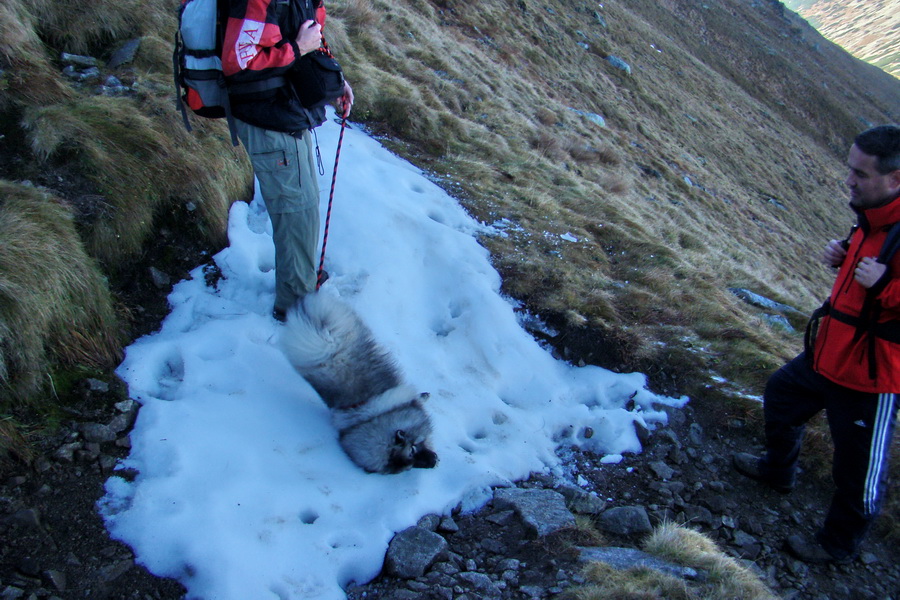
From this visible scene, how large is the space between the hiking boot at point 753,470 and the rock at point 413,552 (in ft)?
8.89

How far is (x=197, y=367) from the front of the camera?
13.1 ft

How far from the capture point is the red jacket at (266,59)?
124 inches

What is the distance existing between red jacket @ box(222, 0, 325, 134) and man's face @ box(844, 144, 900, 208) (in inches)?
143

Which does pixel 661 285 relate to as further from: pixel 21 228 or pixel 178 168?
pixel 21 228

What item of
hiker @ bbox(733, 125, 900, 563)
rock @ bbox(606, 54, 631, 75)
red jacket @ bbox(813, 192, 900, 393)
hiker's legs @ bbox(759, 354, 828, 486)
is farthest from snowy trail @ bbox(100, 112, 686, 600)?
rock @ bbox(606, 54, 631, 75)

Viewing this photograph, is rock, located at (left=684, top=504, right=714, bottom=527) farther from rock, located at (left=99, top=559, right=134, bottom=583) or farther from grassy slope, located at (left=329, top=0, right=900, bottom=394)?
rock, located at (left=99, top=559, right=134, bottom=583)

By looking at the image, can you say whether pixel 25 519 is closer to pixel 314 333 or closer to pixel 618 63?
pixel 314 333

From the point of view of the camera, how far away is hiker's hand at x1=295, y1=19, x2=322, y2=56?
348 centimetres

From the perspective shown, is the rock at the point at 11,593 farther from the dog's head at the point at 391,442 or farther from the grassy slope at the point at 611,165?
the grassy slope at the point at 611,165

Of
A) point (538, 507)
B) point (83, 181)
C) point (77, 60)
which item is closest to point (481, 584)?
point (538, 507)

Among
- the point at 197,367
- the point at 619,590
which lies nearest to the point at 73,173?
the point at 197,367

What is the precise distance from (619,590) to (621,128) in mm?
18797

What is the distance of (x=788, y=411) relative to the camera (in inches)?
156

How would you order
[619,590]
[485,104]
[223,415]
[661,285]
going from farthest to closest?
[485,104] < [661,285] < [223,415] < [619,590]
